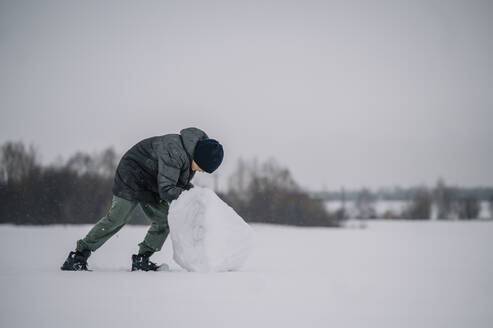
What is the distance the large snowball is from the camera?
2722mm

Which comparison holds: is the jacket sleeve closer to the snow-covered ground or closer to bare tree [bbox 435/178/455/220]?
the snow-covered ground

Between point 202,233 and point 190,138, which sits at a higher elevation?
point 190,138

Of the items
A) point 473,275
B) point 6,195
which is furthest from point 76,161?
point 473,275

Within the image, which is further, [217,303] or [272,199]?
[272,199]

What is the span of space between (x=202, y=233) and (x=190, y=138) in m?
0.74

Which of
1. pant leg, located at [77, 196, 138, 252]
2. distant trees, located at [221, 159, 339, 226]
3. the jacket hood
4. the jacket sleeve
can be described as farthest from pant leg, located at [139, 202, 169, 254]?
distant trees, located at [221, 159, 339, 226]

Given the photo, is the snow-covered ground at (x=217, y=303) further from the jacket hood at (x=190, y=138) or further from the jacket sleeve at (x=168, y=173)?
the jacket hood at (x=190, y=138)

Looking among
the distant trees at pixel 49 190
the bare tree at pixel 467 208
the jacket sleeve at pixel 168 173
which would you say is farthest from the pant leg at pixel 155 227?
the bare tree at pixel 467 208

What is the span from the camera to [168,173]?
2.79 m

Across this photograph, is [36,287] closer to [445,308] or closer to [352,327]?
[352,327]

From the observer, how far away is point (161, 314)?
1.86 metres

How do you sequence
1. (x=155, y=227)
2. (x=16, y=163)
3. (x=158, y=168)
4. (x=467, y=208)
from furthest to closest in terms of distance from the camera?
(x=467, y=208) → (x=16, y=163) → (x=155, y=227) → (x=158, y=168)

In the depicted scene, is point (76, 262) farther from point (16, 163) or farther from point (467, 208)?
point (467, 208)

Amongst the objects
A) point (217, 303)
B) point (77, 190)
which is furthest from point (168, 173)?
point (77, 190)
